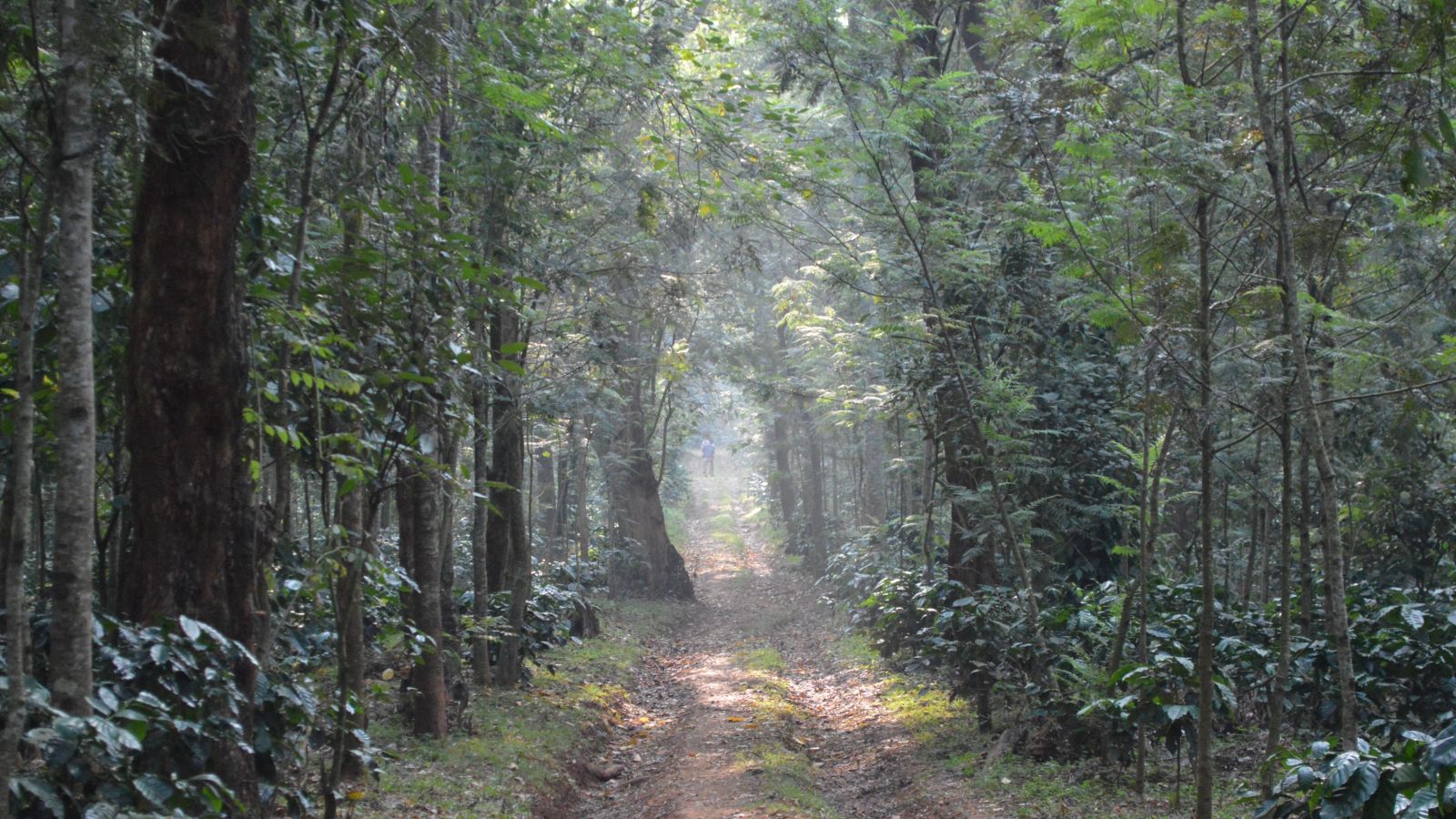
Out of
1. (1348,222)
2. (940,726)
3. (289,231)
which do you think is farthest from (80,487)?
(940,726)

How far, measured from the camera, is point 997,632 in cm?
958

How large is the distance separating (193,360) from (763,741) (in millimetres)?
7317

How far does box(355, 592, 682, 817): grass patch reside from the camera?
24.1ft

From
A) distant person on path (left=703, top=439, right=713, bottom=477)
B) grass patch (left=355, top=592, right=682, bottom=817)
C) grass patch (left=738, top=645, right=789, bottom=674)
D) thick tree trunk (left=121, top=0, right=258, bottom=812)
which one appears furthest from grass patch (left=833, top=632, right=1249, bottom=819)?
distant person on path (left=703, top=439, right=713, bottom=477)

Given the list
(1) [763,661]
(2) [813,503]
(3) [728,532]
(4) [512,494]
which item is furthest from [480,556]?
(3) [728,532]

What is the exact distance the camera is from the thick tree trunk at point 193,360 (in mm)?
4473

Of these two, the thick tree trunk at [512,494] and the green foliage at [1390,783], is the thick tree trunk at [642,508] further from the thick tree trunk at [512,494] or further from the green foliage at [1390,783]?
the green foliage at [1390,783]

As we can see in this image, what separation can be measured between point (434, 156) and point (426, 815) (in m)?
5.34

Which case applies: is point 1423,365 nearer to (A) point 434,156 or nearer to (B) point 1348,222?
(B) point 1348,222

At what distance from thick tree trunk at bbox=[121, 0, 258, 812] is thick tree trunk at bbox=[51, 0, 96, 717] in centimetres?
61

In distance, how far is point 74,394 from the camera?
366 cm

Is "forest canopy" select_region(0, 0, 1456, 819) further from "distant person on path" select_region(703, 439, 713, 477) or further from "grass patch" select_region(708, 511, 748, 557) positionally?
"distant person on path" select_region(703, 439, 713, 477)

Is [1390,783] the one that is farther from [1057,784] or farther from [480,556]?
[480,556]

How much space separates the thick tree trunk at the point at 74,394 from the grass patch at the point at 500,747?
2076 mm
